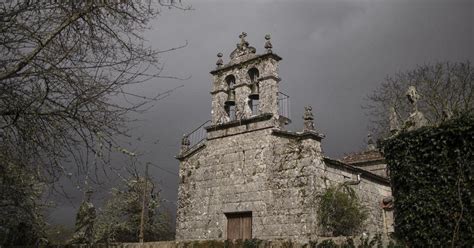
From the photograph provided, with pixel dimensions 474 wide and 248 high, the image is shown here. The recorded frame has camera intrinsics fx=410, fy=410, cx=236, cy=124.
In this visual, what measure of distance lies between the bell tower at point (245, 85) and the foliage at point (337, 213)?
3.32 meters

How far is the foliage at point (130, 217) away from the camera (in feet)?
89.2

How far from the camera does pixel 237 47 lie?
16438 millimetres

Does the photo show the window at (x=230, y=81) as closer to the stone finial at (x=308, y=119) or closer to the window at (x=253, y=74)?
the window at (x=253, y=74)

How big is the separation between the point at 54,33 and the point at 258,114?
1081cm

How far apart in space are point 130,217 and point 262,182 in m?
17.0

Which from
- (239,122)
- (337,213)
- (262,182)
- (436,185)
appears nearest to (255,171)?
(262,182)

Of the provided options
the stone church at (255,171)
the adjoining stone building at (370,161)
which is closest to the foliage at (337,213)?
the stone church at (255,171)

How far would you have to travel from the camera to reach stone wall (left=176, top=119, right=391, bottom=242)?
13.2 meters

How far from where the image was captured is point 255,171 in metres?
14.5

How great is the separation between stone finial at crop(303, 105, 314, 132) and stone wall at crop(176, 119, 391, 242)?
0.31 meters

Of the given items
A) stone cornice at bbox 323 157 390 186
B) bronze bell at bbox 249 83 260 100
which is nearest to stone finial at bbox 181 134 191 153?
bronze bell at bbox 249 83 260 100

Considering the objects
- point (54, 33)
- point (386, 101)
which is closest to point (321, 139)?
point (386, 101)

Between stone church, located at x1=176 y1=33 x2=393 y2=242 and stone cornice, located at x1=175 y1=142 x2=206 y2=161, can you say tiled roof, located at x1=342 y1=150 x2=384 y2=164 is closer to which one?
stone church, located at x1=176 y1=33 x2=393 y2=242

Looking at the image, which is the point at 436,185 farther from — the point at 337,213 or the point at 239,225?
the point at 239,225
